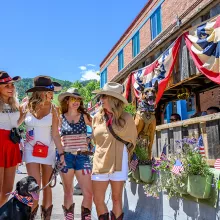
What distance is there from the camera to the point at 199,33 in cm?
616

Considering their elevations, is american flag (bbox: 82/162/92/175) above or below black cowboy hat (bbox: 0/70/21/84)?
below

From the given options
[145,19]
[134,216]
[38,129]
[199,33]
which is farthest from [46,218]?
[145,19]

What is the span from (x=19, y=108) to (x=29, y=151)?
0.63 meters

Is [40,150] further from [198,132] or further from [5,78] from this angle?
[198,132]

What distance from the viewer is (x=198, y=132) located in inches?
185

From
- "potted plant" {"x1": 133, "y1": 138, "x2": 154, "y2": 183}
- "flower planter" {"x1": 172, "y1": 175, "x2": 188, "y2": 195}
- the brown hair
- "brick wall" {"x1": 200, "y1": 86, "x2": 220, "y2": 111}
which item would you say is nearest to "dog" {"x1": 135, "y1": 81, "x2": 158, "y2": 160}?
"potted plant" {"x1": 133, "y1": 138, "x2": 154, "y2": 183}

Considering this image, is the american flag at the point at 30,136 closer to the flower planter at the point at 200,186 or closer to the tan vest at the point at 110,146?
the tan vest at the point at 110,146

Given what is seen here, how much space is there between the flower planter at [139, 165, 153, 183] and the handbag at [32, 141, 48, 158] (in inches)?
61.9

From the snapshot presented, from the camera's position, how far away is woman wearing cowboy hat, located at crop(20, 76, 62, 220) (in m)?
3.71

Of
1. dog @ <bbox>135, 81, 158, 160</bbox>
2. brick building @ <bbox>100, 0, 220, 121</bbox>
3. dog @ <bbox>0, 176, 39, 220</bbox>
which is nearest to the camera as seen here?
dog @ <bbox>0, 176, 39, 220</bbox>

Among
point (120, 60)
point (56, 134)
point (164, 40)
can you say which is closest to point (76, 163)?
point (56, 134)

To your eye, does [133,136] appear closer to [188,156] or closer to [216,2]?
[188,156]

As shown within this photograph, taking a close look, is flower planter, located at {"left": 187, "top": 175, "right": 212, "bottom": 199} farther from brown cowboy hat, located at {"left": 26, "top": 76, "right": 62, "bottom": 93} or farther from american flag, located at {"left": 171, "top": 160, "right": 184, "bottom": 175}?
brown cowboy hat, located at {"left": 26, "top": 76, "right": 62, "bottom": 93}

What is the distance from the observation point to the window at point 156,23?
15.5m
